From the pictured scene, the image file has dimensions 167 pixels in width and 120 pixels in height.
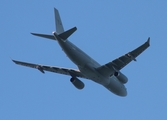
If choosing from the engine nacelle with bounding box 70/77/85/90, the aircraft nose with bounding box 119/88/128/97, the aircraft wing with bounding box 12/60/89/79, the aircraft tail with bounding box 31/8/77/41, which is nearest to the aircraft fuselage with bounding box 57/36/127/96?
the aircraft nose with bounding box 119/88/128/97

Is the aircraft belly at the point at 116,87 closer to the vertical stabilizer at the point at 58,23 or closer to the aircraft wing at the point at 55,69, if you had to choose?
the aircraft wing at the point at 55,69

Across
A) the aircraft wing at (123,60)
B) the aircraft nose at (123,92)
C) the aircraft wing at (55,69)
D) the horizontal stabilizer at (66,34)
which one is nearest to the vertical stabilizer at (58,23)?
the horizontal stabilizer at (66,34)

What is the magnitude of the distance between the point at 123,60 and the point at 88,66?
365 cm

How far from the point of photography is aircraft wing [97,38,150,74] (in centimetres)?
4216

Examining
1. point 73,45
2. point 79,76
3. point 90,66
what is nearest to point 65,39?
point 73,45

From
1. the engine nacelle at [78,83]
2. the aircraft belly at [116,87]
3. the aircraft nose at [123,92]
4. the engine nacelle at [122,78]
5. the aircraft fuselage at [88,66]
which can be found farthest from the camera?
the aircraft nose at [123,92]

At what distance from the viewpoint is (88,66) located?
4488 cm

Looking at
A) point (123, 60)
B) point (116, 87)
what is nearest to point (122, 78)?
point (116, 87)

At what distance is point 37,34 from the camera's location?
4169 centimetres

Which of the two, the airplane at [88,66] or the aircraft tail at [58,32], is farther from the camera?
the airplane at [88,66]

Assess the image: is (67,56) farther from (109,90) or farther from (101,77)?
(109,90)

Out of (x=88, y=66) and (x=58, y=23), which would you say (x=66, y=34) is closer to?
(x=58, y=23)

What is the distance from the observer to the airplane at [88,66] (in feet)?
139

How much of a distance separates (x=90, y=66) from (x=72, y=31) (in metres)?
5.75
